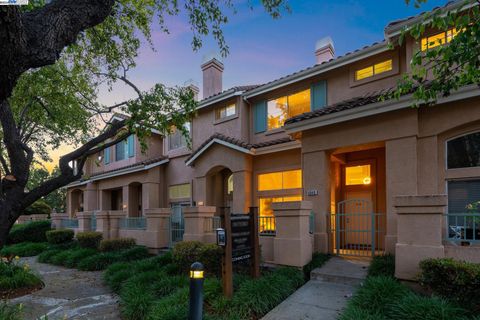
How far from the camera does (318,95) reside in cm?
1283

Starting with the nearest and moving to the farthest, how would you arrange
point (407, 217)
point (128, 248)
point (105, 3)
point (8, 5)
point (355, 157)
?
point (8, 5) → point (105, 3) → point (407, 217) → point (355, 157) → point (128, 248)

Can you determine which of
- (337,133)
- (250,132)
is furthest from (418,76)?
(250,132)

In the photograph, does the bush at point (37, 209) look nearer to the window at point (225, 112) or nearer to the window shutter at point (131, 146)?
the window shutter at point (131, 146)

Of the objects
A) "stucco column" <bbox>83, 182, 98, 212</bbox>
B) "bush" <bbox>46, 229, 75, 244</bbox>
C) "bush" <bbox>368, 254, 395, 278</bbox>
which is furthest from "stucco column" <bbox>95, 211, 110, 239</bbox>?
"bush" <bbox>368, 254, 395, 278</bbox>

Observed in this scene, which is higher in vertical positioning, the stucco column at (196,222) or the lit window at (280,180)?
the lit window at (280,180)

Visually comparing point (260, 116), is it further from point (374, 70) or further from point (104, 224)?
point (104, 224)

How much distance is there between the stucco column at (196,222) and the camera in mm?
10422

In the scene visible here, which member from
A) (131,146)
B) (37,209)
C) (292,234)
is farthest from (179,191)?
(37,209)

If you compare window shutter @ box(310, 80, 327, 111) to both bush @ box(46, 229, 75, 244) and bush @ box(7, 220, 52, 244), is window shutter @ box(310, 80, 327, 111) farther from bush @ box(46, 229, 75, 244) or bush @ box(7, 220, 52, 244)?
bush @ box(7, 220, 52, 244)

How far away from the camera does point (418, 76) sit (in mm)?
5758

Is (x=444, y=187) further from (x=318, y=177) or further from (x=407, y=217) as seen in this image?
(x=318, y=177)

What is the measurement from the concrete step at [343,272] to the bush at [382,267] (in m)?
0.25

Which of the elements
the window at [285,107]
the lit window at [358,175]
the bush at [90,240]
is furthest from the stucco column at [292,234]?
the bush at [90,240]

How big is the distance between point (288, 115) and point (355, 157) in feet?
11.4
